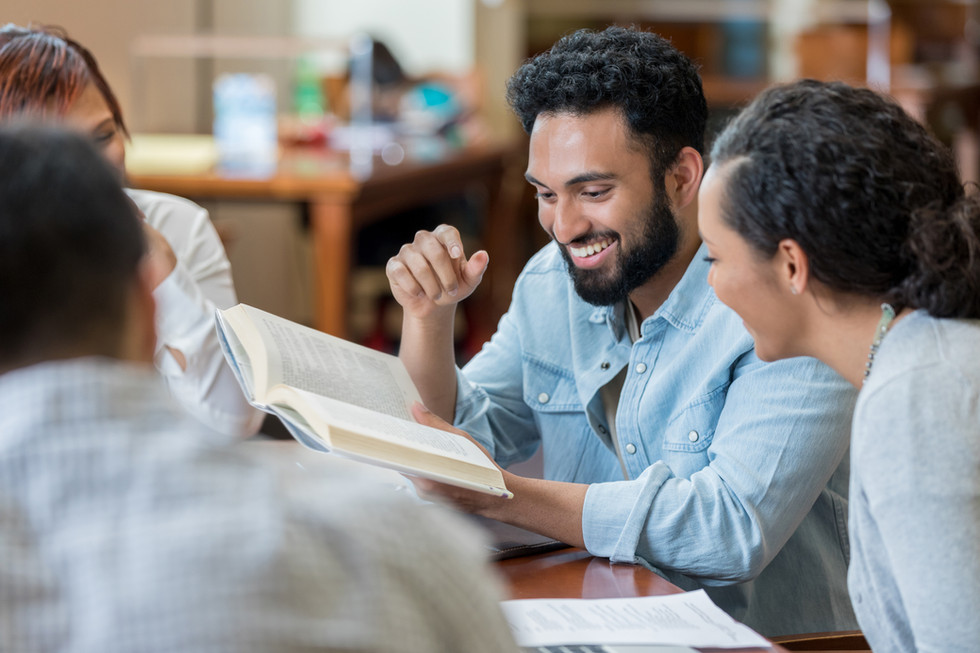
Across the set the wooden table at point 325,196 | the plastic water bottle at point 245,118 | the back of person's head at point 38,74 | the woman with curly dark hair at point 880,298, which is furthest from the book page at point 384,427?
the plastic water bottle at point 245,118

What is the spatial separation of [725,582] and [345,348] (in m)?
0.47

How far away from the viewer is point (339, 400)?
0.98 metres

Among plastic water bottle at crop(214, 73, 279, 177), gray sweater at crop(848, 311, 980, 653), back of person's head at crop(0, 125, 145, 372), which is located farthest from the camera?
plastic water bottle at crop(214, 73, 279, 177)

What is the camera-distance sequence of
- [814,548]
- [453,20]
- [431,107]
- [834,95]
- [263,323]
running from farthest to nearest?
[453,20], [431,107], [814,548], [263,323], [834,95]

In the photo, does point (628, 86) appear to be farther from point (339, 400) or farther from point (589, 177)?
point (339, 400)

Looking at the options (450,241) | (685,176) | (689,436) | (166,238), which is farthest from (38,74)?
(689,436)

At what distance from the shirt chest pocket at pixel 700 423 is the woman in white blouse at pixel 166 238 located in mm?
776

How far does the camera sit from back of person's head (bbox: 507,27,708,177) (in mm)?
1310

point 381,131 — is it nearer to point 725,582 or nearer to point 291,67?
point 291,67

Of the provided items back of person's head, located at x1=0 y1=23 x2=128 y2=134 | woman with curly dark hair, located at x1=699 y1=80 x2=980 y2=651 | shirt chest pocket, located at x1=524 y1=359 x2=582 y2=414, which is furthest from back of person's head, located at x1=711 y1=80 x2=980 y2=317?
back of person's head, located at x1=0 y1=23 x2=128 y2=134

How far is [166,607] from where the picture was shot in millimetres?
459

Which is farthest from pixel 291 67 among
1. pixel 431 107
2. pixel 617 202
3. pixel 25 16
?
pixel 617 202

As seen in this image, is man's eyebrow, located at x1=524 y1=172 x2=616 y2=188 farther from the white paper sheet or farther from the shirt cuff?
the white paper sheet

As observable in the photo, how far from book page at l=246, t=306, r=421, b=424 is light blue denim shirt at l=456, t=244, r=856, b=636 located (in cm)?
21
